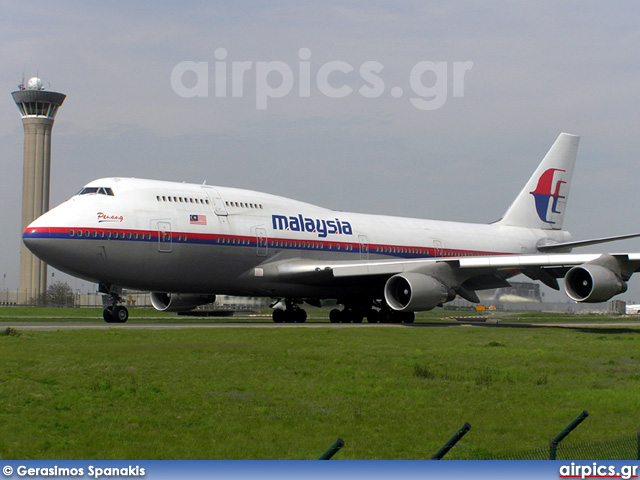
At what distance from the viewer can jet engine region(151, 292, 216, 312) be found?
108ft

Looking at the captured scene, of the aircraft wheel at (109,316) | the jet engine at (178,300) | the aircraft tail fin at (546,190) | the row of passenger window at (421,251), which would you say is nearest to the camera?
the aircraft wheel at (109,316)

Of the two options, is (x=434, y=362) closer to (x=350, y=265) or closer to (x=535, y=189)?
(x=350, y=265)

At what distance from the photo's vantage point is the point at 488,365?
17.1 meters

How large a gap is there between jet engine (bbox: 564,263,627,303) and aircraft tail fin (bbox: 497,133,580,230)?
49.3 feet

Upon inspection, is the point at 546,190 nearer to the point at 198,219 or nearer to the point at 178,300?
the point at 178,300

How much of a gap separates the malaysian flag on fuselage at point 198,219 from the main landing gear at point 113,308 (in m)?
3.42

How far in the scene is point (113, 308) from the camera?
2723 centimetres

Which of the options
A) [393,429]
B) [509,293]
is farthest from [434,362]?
[509,293]

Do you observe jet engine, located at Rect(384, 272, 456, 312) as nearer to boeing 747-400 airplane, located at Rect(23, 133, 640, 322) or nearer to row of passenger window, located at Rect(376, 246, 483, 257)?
boeing 747-400 airplane, located at Rect(23, 133, 640, 322)

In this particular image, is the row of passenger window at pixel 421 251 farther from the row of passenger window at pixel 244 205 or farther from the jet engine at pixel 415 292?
the row of passenger window at pixel 244 205

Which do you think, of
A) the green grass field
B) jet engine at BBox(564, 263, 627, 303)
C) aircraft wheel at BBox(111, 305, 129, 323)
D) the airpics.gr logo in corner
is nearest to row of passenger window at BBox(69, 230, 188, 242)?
aircraft wheel at BBox(111, 305, 129, 323)

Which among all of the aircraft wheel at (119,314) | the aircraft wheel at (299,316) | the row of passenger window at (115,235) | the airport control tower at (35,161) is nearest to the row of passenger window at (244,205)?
the row of passenger window at (115,235)

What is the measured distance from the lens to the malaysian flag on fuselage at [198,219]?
27906 mm

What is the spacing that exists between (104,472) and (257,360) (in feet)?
31.4
